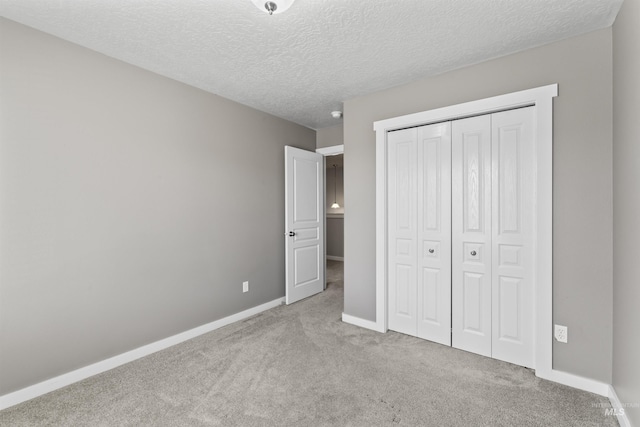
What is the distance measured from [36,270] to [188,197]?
1246mm

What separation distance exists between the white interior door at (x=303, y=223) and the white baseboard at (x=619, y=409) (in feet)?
9.98

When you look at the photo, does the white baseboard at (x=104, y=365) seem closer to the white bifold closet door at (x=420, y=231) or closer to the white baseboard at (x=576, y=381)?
the white bifold closet door at (x=420, y=231)

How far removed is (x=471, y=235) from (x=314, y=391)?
70.0 inches

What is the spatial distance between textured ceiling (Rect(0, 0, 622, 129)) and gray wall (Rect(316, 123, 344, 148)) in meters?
1.53

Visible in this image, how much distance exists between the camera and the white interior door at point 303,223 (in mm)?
3902

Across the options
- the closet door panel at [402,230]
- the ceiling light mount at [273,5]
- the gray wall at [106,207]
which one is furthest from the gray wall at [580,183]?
the gray wall at [106,207]

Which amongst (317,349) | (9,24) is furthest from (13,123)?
(317,349)

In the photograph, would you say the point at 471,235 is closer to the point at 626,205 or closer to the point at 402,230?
the point at 402,230

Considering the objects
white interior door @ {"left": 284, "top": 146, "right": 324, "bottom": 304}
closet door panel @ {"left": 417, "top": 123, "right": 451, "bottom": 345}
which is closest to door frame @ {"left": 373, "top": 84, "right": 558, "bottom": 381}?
closet door panel @ {"left": 417, "top": 123, "right": 451, "bottom": 345}

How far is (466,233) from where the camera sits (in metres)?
2.58

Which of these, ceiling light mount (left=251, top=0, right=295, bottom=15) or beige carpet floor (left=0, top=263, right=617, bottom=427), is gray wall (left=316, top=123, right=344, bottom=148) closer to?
ceiling light mount (left=251, top=0, right=295, bottom=15)

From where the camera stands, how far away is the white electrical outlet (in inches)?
83.0

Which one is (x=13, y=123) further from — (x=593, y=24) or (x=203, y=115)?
(x=593, y=24)

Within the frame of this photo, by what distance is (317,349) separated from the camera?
2.66m
